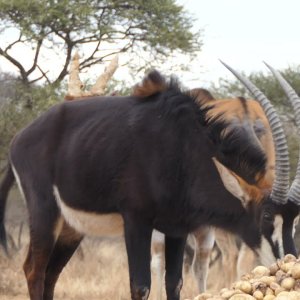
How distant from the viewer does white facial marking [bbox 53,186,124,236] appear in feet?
23.1

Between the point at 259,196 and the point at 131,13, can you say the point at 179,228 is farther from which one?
the point at 131,13

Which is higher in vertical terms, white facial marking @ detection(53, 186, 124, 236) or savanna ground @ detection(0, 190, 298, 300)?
white facial marking @ detection(53, 186, 124, 236)

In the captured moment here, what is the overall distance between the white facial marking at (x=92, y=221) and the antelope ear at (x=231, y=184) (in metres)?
0.91

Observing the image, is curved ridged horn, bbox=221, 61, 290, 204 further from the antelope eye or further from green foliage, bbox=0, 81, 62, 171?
green foliage, bbox=0, 81, 62, 171

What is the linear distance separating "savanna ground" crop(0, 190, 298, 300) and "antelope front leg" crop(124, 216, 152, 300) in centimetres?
400

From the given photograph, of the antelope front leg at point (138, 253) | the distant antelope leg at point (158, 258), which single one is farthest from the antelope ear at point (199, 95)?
the distant antelope leg at point (158, 258)

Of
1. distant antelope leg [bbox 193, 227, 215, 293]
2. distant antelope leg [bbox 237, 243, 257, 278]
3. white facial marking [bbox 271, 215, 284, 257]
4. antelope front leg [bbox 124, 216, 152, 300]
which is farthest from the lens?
distant antelope leg [bbox 193, 227, 215, 293]

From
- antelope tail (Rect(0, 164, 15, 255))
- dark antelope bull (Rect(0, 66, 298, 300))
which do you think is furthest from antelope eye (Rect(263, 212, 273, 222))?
antelope tail (Rect(0, 164, 15, 255))

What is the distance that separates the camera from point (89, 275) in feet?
44.0

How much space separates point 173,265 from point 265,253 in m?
1.29

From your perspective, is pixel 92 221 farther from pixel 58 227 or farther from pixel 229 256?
pixel 229 256

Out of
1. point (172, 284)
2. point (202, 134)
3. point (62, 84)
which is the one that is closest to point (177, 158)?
point (202, 134)

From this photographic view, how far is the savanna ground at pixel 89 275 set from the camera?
11.8 m

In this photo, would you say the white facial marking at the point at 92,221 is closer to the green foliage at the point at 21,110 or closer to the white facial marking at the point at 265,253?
the white facial marking at the point at 265,253
